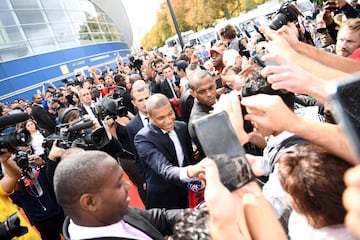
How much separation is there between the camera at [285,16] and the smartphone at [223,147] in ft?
4.71

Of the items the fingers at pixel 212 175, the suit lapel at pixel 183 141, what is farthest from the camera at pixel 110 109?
the fingers at pixel 212 175

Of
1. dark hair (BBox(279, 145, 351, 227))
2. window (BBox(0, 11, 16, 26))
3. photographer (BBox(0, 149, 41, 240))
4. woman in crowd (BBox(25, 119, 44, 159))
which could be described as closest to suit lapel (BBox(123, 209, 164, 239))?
dark hair (BBox(279, 145, 351, 227))

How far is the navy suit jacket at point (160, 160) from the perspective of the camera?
241cm

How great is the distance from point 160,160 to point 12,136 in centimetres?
121

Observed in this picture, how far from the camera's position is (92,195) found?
139 cm

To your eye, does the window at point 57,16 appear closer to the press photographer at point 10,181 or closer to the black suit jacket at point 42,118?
the black suit jacket at point 42,118

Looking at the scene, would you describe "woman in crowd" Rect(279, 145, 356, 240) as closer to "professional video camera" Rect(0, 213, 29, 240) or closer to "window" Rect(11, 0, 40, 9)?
"professional video camera" Rect(0, 213, 29, 240)

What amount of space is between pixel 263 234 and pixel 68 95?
7.64 meters

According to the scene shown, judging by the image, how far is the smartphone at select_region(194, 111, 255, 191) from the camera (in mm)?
866

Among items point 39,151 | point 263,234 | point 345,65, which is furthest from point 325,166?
point 39,151

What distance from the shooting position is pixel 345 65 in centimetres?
146

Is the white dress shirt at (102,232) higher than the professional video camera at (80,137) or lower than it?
lower

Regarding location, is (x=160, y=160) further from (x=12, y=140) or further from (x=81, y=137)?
(x=12, y=140)

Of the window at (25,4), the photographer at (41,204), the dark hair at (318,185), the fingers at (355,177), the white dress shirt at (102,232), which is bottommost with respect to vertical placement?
the photographer at (41,204)
